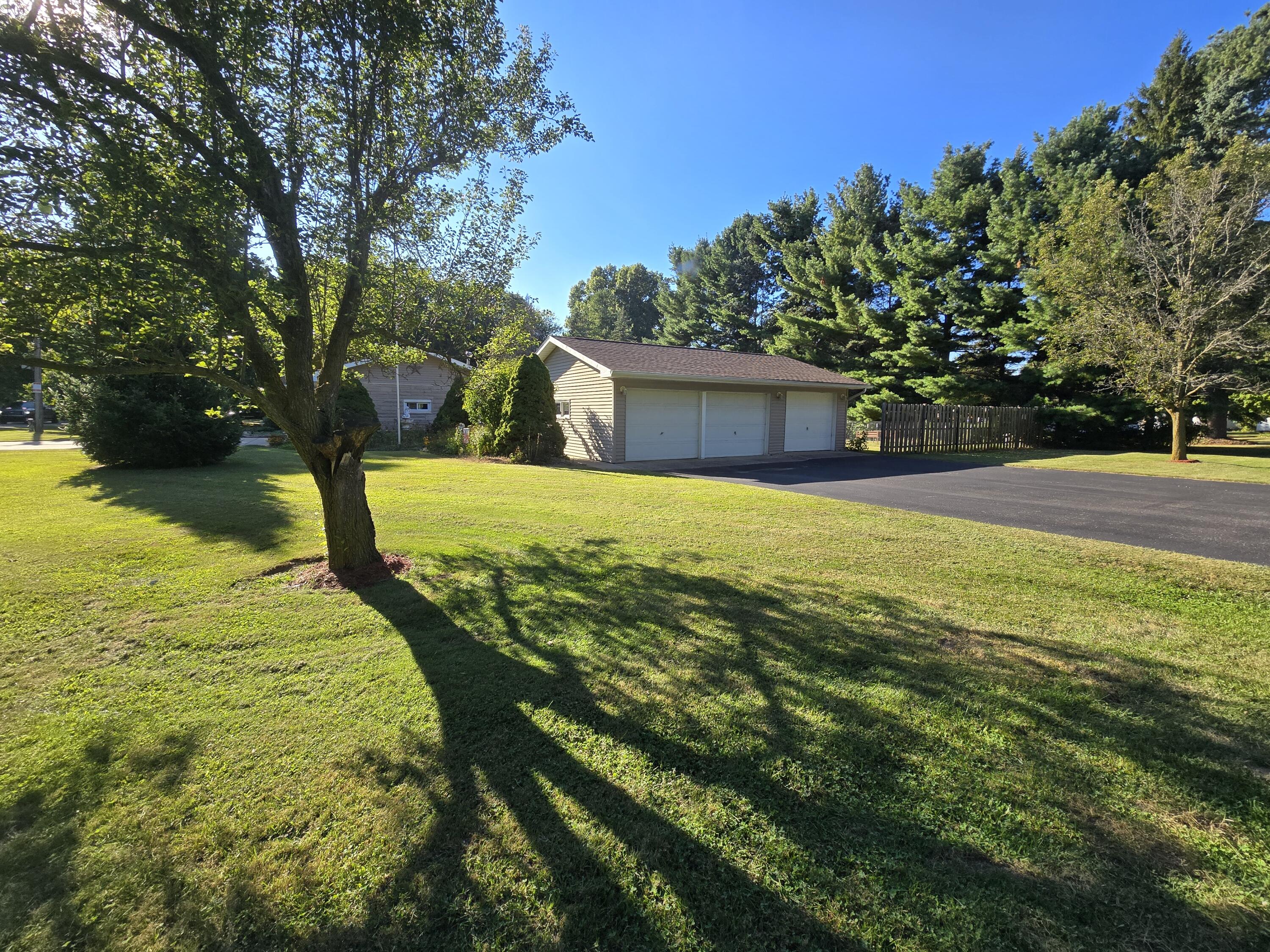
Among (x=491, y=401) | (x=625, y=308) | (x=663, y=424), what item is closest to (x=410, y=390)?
(x=491, y=401)

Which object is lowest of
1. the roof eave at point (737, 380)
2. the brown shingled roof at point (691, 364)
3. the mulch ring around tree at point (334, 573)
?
the mulch ring around tree at point (334, 573)

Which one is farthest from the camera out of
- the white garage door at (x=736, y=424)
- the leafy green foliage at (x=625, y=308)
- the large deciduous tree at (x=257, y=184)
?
the leafy green foliage at (x=625, y=308)

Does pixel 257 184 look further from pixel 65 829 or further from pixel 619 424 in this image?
pixel 619 424

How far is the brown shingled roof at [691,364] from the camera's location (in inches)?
621

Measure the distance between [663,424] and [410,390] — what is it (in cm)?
1467

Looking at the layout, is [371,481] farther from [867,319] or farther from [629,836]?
[867,319]

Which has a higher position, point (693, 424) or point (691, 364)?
point (691, 364)

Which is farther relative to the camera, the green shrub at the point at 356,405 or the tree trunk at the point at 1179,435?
the green shrub at the point at 356,405

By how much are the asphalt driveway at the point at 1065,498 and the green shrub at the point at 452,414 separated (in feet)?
38.0

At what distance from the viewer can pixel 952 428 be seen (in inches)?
806

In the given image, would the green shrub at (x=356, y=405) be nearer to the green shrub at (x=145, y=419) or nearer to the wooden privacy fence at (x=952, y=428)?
the green shrub at (x=145, y=419)

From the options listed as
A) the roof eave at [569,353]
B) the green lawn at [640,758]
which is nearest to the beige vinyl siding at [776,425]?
the roof eave at [569,353]

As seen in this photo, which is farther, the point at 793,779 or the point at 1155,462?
the point at 1155,462

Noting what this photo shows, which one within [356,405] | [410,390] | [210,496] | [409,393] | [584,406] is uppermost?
[410,390]
